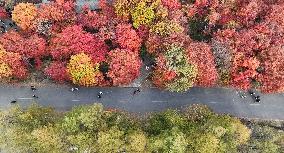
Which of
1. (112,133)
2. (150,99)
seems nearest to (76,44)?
(150,99)

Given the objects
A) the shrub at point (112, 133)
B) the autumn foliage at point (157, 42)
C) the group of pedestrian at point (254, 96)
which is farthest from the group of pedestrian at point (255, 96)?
the shrub at point (112, 133)

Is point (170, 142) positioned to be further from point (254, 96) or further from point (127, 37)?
point (127, 37)

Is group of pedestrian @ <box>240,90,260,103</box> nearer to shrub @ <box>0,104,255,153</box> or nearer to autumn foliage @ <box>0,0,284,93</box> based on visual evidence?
autumn foliage @ <box>0,0,284,93</box>

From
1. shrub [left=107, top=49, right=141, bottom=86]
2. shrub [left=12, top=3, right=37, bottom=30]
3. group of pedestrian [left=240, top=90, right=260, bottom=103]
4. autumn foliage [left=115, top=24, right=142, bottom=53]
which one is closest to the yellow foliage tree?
shrub [left=107, top=49, right=141, bottom=86]

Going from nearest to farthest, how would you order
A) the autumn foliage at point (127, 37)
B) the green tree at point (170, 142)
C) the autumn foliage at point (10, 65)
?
the green tree at point (170, 142)
the autumn foliage at point (10, 65)
the autumn foliage at point (127, 37)

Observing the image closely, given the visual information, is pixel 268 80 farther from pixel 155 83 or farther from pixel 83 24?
pixel 83 24

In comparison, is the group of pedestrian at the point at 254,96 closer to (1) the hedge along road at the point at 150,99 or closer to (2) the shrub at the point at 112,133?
(1) the hedge along road at the point at 150,99
